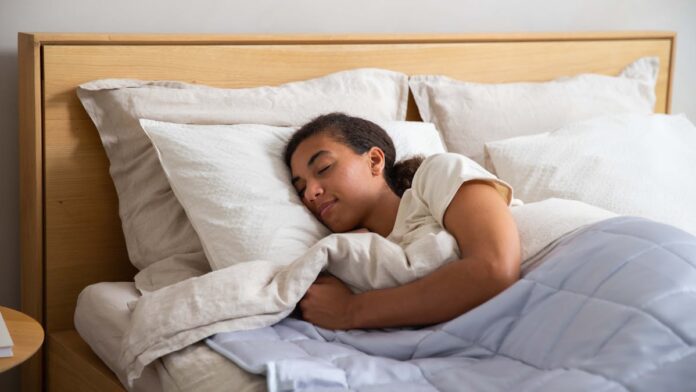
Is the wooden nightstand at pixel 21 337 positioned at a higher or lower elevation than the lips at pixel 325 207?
lower

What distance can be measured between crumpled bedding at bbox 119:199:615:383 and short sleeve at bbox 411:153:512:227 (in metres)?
0.08

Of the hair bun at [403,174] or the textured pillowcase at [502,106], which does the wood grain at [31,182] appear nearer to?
the hair bun at [403,174]

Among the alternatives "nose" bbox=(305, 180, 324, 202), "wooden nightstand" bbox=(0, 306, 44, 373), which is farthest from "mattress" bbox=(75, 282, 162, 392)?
"nose" bbox=(305, 180, 324, 202)

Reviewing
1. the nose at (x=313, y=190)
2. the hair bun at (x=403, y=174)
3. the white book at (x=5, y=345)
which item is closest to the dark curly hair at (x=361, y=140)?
the hair bun at (x=403, y=174)

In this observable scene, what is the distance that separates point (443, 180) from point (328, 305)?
31cm

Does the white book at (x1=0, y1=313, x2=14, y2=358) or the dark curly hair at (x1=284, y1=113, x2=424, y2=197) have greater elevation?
the dark curly hair at (x1=284, y1=113, x2=424, y2=197)

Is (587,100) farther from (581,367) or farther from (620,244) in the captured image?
(581,367)

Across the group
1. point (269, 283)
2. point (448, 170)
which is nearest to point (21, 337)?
point (269, 283)

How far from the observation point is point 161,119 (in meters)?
2.07

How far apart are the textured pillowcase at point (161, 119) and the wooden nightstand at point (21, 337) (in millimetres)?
258

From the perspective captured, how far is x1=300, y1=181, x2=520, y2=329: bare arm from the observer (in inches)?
62.7

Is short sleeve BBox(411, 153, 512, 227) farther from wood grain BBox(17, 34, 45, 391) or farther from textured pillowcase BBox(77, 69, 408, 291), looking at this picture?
wood grain BBox(17, 34, 45, 391)

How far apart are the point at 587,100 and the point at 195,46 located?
1086 millimetres

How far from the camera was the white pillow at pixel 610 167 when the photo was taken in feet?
7.20
